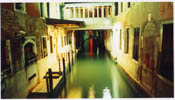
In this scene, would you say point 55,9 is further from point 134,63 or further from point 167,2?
point 167,2

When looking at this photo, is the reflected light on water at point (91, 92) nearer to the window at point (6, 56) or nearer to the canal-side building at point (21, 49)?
the canal-side building at point (21, 49)

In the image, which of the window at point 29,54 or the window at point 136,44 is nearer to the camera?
the window at point 29,54

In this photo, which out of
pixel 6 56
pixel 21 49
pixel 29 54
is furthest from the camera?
pixel 29 54

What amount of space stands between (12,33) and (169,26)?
5468 mm

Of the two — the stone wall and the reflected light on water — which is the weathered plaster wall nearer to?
the reflected light on water

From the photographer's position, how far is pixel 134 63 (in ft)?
23.2

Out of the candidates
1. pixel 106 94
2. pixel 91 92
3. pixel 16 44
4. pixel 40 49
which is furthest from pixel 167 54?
pixel 40 49

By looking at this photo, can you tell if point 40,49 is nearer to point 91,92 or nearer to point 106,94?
point 91,92

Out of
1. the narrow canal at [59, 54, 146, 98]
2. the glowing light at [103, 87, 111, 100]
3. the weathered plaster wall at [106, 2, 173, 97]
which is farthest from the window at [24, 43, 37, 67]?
the weathered plaster wall at [106, 2, 173, 97]

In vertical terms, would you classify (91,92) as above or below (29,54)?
below

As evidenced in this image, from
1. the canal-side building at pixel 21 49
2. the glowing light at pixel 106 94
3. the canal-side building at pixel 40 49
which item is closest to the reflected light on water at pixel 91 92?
the glowing light at pixel 106 94

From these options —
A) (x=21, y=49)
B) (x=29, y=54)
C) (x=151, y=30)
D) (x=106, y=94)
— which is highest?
(x=151, y=30)

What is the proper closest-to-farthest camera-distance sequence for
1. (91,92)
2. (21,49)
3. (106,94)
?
(21,49), (106,94), (91,92)

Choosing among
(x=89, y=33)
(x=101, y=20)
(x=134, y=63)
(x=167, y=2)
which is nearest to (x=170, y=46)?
(x=167, y=2)
